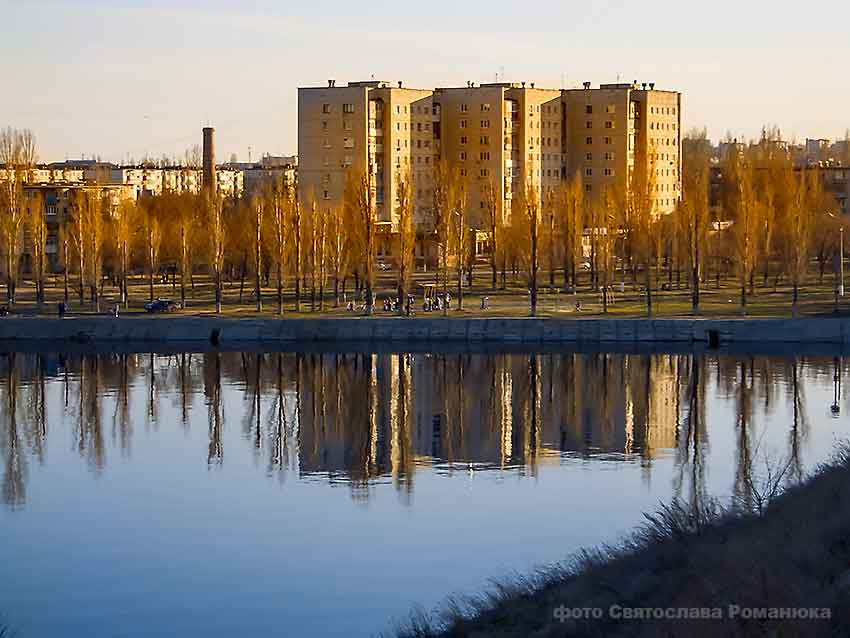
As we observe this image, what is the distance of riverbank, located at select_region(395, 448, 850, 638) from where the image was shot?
25.3 ft

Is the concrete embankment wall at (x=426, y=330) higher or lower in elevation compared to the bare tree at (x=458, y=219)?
lower

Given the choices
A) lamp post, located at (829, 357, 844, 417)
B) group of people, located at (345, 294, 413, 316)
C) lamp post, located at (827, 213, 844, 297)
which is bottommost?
lamp post, located at (829, 357, 844, 417)

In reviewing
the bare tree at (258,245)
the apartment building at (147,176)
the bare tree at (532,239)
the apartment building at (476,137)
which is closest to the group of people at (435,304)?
the bare tree at (532,239)

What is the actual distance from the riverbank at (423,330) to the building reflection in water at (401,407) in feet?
5.68

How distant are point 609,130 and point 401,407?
4033 centimetres

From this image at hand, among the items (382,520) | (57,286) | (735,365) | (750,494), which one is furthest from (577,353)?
(57,286)

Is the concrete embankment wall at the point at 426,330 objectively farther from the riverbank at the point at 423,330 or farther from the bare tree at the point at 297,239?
the bare tree at the point at 297,239

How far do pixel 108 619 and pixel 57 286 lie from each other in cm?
3907

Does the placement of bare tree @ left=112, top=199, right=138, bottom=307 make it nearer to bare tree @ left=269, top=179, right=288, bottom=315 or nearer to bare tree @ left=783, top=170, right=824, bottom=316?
bare tree @ left=269, top=179, right=288, bottom=315

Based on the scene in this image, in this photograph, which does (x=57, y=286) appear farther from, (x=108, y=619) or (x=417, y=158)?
(x=108, y=619)

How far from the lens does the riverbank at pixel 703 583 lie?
771cm

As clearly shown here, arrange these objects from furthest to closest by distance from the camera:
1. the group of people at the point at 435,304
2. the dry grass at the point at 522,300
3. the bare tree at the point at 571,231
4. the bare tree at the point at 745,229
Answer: the bare tree at the point at 571,231, the group of people at the point at 435,304, the bare tree at the point at 745,229, the dry grass at the point at 522,300

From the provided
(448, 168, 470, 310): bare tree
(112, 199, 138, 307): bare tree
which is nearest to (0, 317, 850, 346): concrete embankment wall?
(112, 199, 138, 307): bare tree

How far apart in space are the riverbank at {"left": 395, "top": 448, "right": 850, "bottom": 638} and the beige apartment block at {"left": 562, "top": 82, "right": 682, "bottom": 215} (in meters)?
51.3
